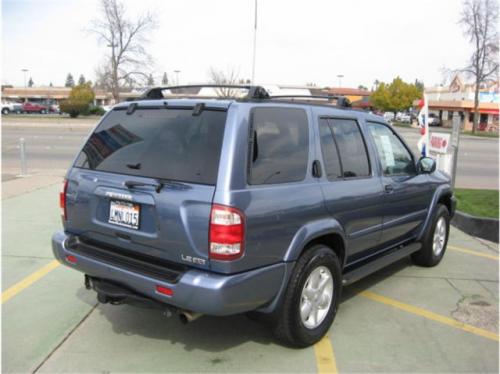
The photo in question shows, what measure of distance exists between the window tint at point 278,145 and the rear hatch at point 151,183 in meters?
0.28

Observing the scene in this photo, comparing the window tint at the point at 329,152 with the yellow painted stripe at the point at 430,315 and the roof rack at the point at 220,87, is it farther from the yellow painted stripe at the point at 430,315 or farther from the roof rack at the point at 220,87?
the yellow painted stripe at the point at 430,315

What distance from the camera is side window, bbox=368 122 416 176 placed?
467 cm

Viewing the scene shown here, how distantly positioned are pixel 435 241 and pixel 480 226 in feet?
6.67

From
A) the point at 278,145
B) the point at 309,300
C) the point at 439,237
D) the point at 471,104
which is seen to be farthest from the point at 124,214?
the point at 471,104

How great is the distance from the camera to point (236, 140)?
312 cm

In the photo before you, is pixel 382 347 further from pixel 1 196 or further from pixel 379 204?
pixel 1 196

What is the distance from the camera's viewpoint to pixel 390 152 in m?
4.87

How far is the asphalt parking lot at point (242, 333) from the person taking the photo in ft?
11.2

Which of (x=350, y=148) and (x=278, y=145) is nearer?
(x=278, y=145)

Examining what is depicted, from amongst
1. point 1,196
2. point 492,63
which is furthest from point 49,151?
point 492,63

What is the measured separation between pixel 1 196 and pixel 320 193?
721 centimetres

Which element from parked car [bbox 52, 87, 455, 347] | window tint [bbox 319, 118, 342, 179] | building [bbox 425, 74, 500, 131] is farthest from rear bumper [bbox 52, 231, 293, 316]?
building [bbox 425, 74, 500, 131]

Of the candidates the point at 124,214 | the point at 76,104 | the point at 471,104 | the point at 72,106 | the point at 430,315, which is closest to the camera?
the point at 124,214

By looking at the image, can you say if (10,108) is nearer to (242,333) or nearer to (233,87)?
(233,87)
